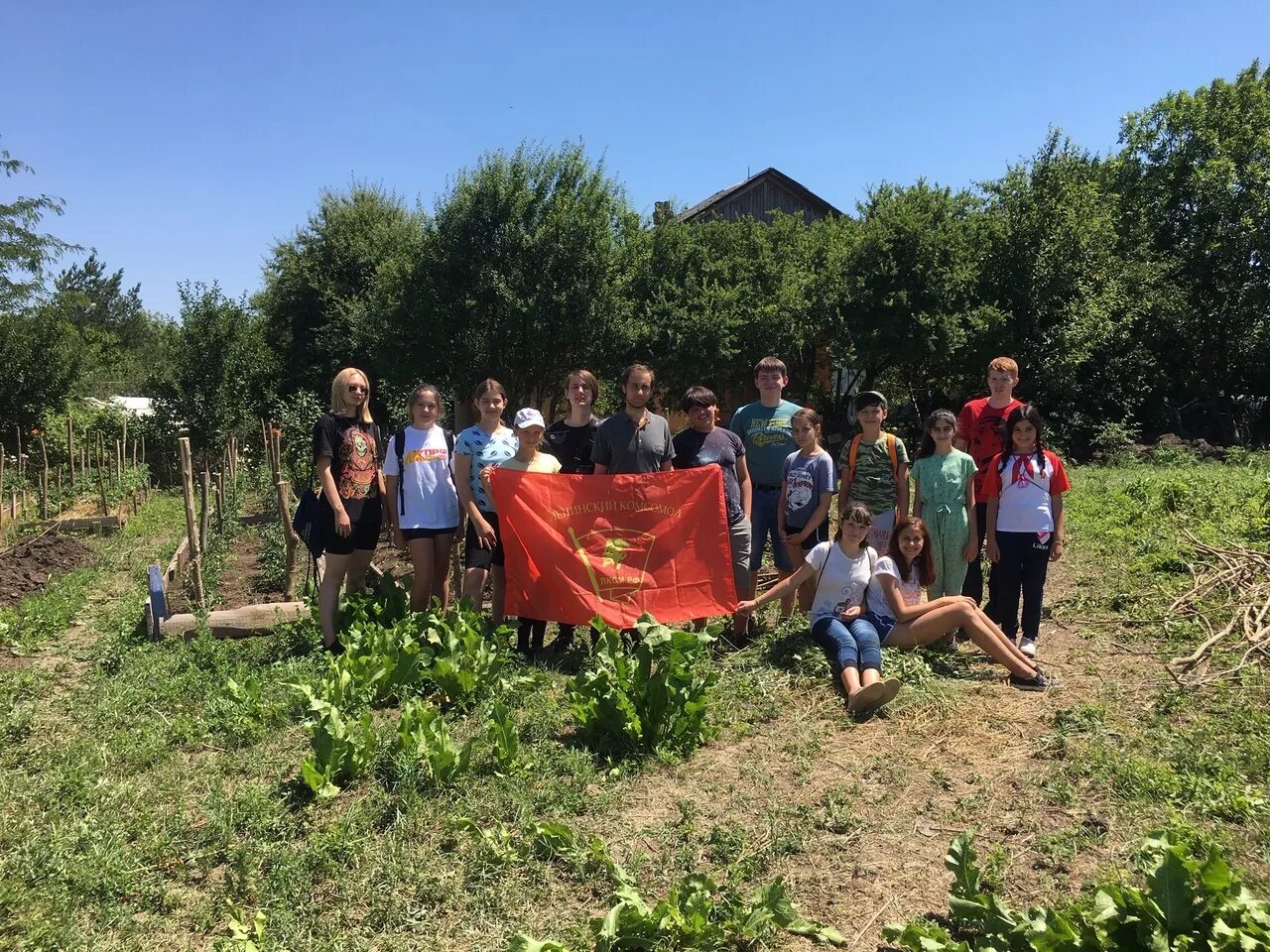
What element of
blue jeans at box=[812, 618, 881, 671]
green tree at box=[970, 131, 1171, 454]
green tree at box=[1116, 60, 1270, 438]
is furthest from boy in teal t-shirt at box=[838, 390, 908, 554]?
green tree at box=[1116, 60, 1270, 438]

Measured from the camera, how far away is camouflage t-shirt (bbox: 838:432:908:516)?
5.65 metres

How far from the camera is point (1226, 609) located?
5844 mm

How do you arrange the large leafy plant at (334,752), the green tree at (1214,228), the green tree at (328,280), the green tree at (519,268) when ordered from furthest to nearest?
the green tree at (328,280), the green tree at (1214,228), the green tree at (519,268), the large leafy plant at (334,752)

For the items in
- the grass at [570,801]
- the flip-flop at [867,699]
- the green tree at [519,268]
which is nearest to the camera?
the grass at [570,801]

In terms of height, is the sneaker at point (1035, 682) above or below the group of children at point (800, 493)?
below

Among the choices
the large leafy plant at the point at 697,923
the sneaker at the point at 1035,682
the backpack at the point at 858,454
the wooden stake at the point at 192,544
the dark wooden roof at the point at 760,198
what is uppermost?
the dark wooden roof at the point at 760,198

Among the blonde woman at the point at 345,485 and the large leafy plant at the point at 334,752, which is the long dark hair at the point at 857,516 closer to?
the large leafy plant at the point at 334,752

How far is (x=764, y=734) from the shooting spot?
4.47 meters

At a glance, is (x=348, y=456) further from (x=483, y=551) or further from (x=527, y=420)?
(x=527, y=420)

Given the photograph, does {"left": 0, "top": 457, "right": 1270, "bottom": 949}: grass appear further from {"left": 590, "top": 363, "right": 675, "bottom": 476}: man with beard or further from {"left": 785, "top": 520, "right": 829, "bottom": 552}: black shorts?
{"left": 590, "top": 363, "right": 675, "bottom": 476}: man with beard

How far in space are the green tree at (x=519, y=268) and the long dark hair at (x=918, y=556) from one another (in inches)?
361

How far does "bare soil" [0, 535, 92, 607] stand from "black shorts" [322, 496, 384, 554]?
4.38 metres

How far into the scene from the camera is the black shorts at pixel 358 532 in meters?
5.55

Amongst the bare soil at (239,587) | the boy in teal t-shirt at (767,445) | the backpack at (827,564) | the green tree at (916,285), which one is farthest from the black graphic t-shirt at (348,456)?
the green tree at (916,285)
